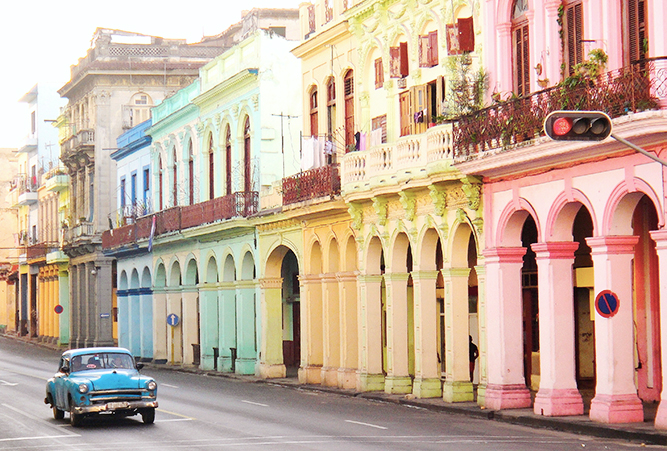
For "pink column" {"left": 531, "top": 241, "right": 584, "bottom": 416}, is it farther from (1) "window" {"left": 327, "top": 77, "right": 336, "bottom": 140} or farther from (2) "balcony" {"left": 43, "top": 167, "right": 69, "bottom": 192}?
(2) "balcony" {"left": 43, "top": 167, "right": 69, "bottom": 192}

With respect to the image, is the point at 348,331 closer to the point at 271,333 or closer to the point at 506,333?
the point at 271,333

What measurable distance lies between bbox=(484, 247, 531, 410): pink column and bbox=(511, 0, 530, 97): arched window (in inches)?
128

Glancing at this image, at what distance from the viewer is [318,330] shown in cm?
3462

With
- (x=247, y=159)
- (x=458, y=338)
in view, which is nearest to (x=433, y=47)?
(x=458, y=338)

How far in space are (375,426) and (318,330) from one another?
43.4 feet

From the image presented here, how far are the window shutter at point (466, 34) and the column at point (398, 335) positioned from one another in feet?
19.7

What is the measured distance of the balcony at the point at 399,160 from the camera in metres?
25.6

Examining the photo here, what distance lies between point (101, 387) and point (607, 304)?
28.7 feet

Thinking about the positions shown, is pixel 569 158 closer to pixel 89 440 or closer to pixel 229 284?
pixel 89 440

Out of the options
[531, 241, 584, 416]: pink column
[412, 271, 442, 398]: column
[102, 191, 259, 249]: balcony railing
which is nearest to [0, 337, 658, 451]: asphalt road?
[412, 271, 442, 398]: column

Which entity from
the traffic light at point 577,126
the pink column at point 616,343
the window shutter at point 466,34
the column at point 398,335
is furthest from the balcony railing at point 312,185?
the traffic light at point 577,126

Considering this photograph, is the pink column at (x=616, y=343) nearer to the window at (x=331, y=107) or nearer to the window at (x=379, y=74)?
the window at (x=379, y=74)

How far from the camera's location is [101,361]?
2259cm

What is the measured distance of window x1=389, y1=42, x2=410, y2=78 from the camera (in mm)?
28938
